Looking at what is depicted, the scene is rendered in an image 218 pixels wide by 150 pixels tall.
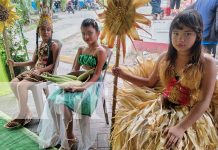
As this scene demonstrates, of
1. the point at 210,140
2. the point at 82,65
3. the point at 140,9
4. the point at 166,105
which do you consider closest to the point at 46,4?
the point at 82,65

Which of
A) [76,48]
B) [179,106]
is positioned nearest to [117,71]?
[179,106]

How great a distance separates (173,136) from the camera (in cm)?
145

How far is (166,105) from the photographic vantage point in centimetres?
172

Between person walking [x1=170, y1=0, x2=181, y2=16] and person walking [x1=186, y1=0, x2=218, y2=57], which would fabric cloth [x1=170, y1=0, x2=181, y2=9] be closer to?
person walking [x1=170, y1=0, x2=181, y2=16]

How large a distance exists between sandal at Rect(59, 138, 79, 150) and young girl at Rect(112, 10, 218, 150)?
78cm

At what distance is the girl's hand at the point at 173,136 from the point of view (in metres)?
1.44

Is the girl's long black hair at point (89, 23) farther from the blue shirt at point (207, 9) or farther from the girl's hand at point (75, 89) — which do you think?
the blue shirt at point (207, 9)

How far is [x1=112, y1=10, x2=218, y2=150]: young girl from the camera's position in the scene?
1.47 metres

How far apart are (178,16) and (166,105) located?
61 centimetres

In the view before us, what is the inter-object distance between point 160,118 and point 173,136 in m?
0.17

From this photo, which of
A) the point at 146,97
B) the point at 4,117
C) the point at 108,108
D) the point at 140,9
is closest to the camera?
the point at 140,9

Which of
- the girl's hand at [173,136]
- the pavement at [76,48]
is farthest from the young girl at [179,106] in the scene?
the pavement at [76,48]

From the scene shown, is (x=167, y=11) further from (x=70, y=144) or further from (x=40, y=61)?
(x=70, y=144)

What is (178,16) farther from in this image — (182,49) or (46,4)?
(46,4)
